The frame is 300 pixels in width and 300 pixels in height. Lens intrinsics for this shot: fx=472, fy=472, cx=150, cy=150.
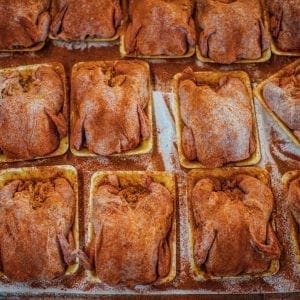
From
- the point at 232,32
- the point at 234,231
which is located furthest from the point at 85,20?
the point at 234,231

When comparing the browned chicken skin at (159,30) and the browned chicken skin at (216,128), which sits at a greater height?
the browned chicken skin at (159,30)

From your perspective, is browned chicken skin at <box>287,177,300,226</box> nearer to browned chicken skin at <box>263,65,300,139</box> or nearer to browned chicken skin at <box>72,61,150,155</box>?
browned chicken skin at <box>263,65,300,139</box>

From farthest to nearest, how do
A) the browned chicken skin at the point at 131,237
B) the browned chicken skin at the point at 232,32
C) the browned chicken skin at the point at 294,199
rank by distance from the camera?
the browned chicken skin at the point at 232,32 < the browned chicken skin at the point at 294,199 < the browned chicken skin at the point at 131,237

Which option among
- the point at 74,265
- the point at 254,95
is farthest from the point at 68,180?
the point at 254,95

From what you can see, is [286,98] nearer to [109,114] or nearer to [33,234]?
[109,114]

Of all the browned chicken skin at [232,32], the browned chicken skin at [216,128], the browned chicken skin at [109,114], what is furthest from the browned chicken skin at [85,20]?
the browned chicken skin at [216,128]

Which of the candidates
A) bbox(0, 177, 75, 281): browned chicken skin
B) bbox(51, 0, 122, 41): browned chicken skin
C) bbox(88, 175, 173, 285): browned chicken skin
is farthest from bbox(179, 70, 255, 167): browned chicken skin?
bbox(0, 177, 75, 281): browned chicken skin

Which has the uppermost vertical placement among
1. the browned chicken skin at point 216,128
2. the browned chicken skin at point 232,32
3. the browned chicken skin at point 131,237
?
the browned chicken skin at point 232,32

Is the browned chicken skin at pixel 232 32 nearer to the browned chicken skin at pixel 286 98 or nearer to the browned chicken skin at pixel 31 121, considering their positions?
the browned chicken skin at pixel 286 98
